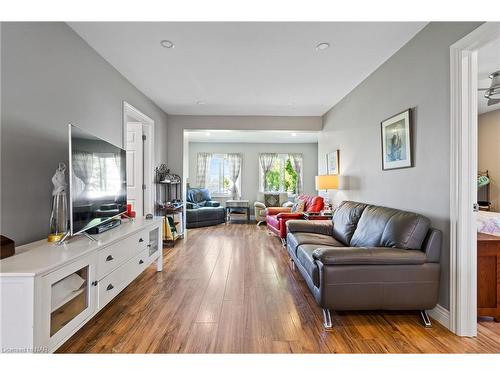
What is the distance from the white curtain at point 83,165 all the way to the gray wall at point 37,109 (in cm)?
35

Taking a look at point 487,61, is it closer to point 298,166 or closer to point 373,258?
point 373,258

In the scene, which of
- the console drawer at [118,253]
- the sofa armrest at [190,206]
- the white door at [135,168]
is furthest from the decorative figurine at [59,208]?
the sofa armrest at [190,206]

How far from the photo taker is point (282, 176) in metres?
8.02

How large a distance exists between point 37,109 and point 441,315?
11.6 feet

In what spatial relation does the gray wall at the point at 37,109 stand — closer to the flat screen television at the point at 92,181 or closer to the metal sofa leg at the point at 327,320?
the flat screen television at the point at 92,181

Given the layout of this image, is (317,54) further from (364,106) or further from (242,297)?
(242,297)

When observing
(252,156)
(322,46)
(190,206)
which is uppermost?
(322,46)

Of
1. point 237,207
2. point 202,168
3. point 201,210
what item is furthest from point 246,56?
point 202,168

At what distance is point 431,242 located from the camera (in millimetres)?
1893

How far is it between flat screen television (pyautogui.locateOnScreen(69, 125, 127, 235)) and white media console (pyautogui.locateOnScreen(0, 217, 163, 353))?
18 cm

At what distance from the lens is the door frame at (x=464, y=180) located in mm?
1761

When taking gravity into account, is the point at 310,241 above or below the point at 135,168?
below

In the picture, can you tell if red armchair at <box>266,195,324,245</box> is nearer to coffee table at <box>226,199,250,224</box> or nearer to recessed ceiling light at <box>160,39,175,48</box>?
coffee table at <box>226,199,250,224</box>

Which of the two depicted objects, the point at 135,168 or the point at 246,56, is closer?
the point at 246,56
